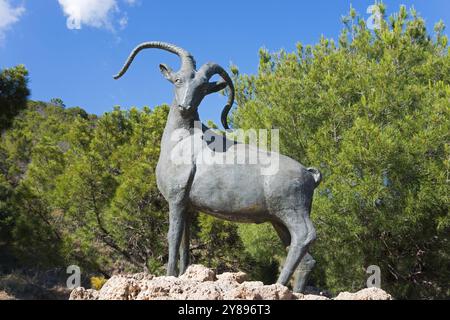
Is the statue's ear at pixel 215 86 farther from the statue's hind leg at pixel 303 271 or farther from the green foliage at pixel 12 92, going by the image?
the green foliage at pixel 12 92

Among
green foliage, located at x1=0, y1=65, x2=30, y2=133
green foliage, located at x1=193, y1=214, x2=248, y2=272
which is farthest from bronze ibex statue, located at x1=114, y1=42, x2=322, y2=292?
green foliage, located at x1=193, y1=214, x2=248, y2=272

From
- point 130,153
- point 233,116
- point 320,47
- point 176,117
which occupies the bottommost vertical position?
point 176,117

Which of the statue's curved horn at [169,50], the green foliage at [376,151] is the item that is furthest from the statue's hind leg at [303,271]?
the green foliage at [376,151]

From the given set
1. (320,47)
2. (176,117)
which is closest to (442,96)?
(320,47)

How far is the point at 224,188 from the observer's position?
4.99 metres

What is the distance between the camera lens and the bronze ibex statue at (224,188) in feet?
16.0

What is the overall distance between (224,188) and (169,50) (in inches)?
74.9

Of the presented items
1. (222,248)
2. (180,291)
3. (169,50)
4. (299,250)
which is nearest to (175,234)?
(180,291)

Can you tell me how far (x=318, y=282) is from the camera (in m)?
12.1

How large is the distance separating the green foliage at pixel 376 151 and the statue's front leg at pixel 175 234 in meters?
4.55

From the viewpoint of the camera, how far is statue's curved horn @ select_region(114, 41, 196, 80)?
5.42 m

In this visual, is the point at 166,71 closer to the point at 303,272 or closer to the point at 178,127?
the point at 178,127
